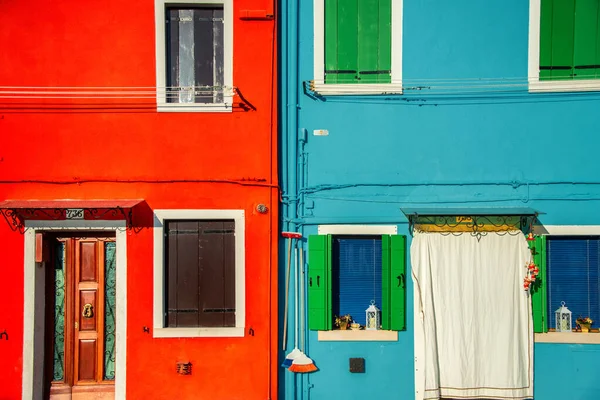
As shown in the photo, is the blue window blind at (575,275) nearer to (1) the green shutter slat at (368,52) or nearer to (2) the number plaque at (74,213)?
(1) the green shutter slat at (368,52)

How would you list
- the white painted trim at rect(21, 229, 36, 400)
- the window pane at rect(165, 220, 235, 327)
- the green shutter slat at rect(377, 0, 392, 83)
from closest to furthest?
the white painted trim at rect(21, 229, 36, 400) < the window pane at rect(165, 220, 235, 327) < the green shutter slat at rect(377, 0, 392, 83)

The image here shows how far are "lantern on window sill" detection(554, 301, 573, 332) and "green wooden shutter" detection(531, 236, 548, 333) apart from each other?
223 mm

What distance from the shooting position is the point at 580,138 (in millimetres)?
6527

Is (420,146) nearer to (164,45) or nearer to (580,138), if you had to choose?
(580,138)

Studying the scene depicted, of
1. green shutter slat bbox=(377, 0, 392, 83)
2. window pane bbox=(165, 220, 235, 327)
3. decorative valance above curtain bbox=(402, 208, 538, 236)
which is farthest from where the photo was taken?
green shutter slat bbox=(377, 0, 392, 83)

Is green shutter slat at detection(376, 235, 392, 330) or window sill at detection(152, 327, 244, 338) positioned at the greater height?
green shutter slat at detection(376, 235, 392, 330)

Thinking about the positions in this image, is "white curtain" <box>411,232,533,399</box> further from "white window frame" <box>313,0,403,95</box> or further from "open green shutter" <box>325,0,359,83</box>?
"open green shutter" <box>325,0,359,83</box>

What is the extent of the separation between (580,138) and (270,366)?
4.96m

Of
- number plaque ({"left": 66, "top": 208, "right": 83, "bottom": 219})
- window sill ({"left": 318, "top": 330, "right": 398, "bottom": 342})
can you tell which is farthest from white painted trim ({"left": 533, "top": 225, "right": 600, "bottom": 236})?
number plaque ({"left": 66, "top": 208, "right": 83, "bottom": 219})

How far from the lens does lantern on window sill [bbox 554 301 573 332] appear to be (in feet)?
21.5

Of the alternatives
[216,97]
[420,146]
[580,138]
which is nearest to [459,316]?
[420,146]

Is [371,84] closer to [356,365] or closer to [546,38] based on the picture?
[546,38]

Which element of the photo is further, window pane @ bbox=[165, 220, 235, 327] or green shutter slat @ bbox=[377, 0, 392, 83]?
green shutter slat @ bbox=[377, 0, 392, 83]

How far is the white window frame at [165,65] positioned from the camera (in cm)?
639
